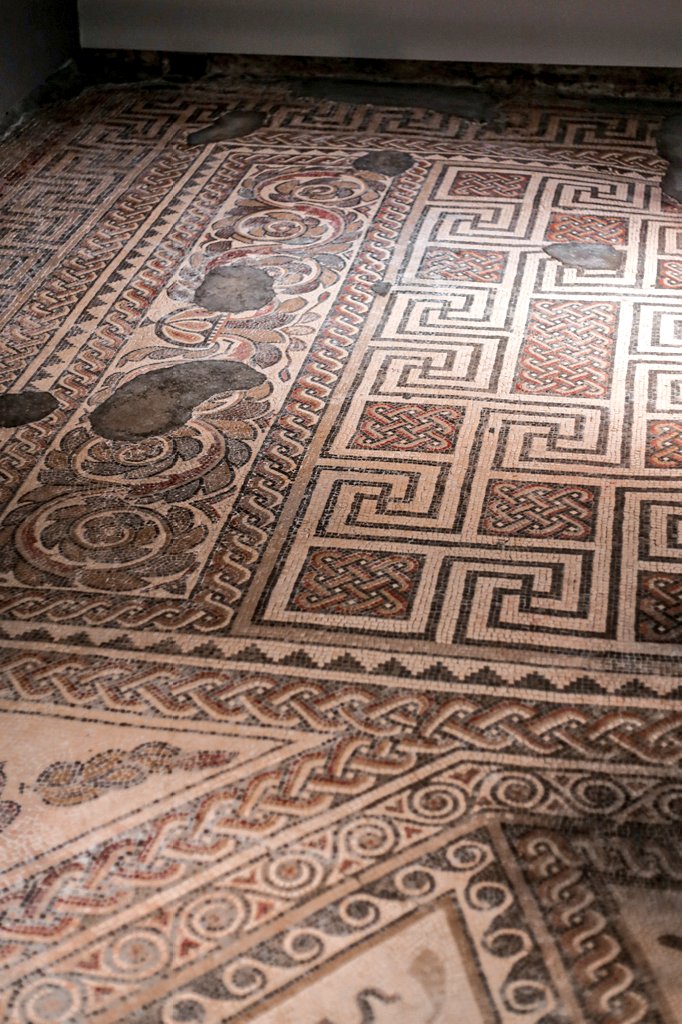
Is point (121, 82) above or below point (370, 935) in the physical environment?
above

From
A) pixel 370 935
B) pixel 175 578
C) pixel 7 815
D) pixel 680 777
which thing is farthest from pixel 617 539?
pixel 7 815

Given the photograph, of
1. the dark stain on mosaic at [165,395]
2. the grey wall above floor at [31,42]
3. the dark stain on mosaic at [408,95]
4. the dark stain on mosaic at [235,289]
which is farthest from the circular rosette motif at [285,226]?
the grey wall above floor at [31,42]

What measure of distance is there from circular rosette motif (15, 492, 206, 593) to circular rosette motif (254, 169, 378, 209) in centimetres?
164

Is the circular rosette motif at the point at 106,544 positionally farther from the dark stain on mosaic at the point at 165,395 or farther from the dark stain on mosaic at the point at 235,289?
the dark stain on mosaic at the point at 235,289

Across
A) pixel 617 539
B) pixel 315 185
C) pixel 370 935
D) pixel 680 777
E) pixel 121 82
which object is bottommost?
pixel 370 935

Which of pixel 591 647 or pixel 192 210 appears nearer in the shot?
pixel 591 647

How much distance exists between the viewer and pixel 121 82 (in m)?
4.86

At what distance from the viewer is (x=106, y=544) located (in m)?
2.45

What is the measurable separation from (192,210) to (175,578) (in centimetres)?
183

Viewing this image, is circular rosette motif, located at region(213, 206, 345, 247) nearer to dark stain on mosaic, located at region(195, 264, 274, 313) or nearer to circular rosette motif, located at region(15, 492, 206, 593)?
dark stain on mosaic, located at region(195, 264, 274, 313)

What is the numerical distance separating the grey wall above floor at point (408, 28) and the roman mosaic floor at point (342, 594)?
81cm

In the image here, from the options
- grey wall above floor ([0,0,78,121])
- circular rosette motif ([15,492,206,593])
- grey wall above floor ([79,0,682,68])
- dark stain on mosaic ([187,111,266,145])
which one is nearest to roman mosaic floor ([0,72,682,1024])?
circular rosette motif ([15,492,206,593])

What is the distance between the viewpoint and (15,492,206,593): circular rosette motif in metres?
2.37

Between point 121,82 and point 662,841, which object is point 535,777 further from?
point 121,82
